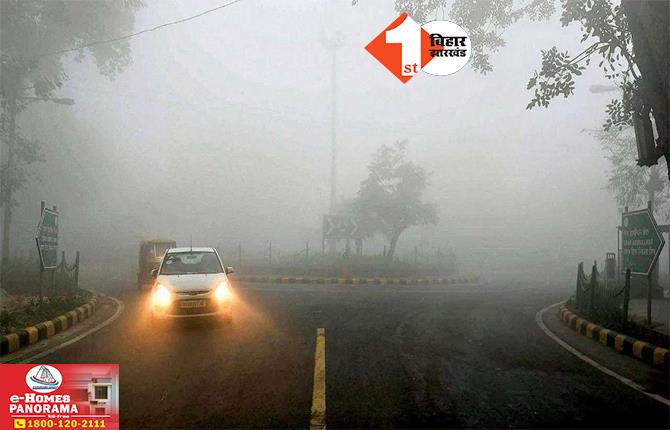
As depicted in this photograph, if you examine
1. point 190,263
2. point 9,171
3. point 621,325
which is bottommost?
point 621,325

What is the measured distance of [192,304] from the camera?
30.5ft

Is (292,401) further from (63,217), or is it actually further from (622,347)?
(63,217)

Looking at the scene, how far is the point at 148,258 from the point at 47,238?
271 inches

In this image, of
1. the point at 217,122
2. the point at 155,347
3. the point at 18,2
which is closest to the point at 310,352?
the point at 155,347

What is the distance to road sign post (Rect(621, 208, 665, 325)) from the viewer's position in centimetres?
931

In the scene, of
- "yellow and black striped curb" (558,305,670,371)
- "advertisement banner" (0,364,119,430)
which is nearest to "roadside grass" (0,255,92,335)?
"advertisement banner" (0,364,119,430)

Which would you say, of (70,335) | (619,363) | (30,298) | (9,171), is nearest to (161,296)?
(70,335)

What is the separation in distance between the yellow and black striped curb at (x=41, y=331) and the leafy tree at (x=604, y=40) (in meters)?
8.89

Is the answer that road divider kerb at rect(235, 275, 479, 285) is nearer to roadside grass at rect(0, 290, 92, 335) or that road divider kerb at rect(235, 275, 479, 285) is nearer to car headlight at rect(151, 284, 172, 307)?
roadside grass at rect(0, 290, 92, 335)

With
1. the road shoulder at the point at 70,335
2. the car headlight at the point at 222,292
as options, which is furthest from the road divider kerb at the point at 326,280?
the car headlight at the point at 222,292

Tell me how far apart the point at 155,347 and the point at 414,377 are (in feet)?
13.1

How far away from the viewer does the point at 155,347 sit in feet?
25.4

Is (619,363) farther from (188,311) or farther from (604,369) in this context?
(188,311)

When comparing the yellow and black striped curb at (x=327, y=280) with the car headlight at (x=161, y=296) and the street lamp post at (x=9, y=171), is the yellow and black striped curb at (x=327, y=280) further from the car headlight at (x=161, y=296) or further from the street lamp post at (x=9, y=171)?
the car headlight at (x=161, y=296)
